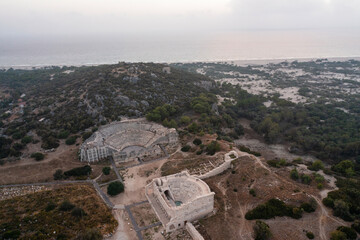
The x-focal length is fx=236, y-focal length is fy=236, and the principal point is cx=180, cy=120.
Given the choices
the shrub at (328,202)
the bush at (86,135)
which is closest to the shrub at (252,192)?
the shrub at (328,202)

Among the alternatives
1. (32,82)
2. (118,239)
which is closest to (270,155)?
(118,239)

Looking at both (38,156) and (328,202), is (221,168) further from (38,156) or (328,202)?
(38,156)

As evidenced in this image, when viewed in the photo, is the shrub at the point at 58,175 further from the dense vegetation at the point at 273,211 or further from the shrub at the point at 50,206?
the dense vegetation at the point at 273,211

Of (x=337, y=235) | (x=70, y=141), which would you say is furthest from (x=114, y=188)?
(x=337, y=235)

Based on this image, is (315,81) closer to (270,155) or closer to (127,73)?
(270,155)

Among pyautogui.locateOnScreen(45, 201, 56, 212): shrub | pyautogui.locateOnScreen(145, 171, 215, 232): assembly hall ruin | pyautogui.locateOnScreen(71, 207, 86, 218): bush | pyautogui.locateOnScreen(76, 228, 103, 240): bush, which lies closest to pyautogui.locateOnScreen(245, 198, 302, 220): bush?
pyautogui.locateOnScreen(145, 171, 215, 232): assembly hall ruin

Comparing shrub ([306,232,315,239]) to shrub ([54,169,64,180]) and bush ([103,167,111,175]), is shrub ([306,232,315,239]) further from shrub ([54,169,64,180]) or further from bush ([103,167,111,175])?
shrub ([54,169,64,180])

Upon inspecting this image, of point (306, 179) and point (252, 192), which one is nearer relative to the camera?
point (252, 192)
